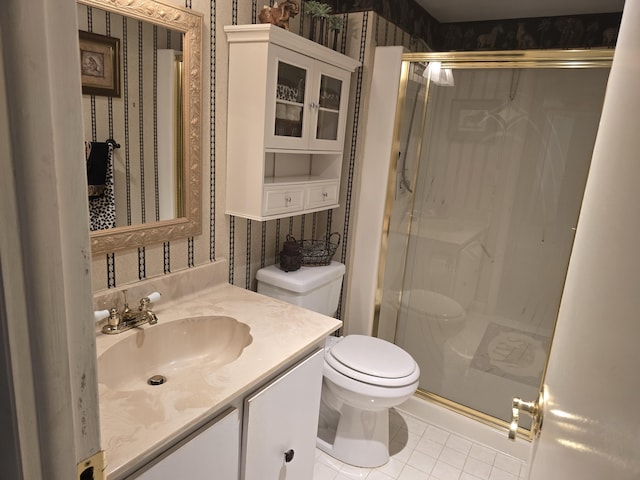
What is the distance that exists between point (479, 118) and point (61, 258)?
2.41m

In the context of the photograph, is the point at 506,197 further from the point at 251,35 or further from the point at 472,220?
the point at 251,35

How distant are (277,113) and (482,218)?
137 cm

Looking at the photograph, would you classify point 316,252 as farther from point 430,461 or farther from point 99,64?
point 99,64

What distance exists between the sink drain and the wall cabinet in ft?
2.32

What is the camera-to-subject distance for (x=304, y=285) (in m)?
1.99

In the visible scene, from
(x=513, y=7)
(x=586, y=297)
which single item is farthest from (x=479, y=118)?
(x=586, y=297)

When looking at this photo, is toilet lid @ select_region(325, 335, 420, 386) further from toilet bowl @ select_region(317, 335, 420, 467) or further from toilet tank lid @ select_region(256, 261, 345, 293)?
toilet tank lid @ select_region(256, 261, 345, 293)

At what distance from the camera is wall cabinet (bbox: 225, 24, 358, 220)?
66.0 inches

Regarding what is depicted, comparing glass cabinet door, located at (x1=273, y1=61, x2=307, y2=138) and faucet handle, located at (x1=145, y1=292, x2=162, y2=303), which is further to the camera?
glass cabinet door, located at (x1=273, y1=61, x2=307, y2=138)

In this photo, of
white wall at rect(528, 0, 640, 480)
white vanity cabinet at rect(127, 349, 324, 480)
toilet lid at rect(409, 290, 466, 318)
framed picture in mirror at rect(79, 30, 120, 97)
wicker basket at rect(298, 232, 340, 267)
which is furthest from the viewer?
toilet lid at rect(409, 290, 466, 318)

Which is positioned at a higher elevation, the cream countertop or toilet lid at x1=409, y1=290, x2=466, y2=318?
the cream countertop

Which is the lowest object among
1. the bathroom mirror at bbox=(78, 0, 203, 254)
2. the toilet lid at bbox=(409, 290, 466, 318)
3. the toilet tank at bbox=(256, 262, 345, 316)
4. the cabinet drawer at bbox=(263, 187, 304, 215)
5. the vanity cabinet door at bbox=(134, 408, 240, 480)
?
the toilet lid at bbox=(409, 290, 466, 318)

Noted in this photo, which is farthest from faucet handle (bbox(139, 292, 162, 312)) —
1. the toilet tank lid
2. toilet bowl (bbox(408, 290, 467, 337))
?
toilet bowl (bbox(408, 290, 467, 337))

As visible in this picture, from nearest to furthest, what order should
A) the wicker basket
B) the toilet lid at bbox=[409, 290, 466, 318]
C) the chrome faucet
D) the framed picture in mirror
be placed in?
1. the framed picture in mirror
2. the chrome faucet
3. the wicker basket
4. the toilet lid at bbox=[409, 290, 466, 318]
